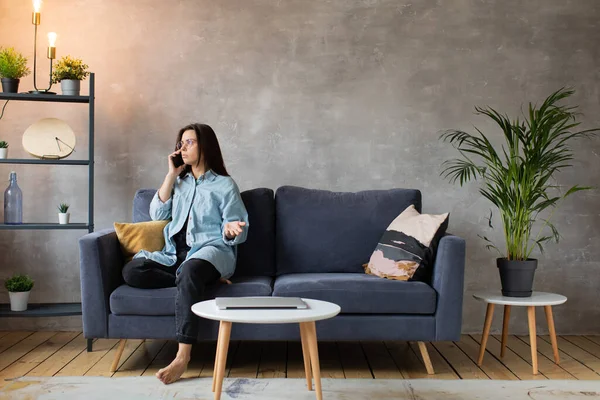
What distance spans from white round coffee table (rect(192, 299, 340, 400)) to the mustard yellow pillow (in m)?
0.85

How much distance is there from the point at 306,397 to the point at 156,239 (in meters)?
1.18

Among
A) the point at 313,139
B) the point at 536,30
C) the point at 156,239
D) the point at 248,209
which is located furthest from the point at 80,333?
the point at 536,30

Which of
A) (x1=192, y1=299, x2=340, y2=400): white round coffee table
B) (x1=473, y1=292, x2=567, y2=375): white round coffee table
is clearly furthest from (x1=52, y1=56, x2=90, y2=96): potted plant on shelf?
(x1=473, y1=292, x2=567, y2=375): white round coffee table

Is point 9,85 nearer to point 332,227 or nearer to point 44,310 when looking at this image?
point 44,310

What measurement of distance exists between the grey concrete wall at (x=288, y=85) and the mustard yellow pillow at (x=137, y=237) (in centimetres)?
73

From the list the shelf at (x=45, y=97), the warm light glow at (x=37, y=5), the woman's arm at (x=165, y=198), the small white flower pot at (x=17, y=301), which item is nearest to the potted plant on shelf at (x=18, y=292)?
the small white flower pot at (x=17, y=301)

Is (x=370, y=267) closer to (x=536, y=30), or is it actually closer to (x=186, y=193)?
(x=186, y=193)

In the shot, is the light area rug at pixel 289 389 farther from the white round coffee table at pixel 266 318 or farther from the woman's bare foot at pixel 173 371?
the white round coffee table at pixel 266 318

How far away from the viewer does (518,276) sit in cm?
357

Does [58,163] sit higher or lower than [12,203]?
higher

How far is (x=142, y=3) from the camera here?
427 centimetres

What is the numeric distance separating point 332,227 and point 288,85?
0.98m

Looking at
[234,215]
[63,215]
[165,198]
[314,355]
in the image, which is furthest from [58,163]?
[314,355]

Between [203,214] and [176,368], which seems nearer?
[176,368]
